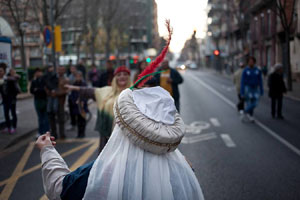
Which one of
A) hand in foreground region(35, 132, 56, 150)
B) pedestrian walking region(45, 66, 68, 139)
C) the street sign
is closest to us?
hand in foreground region(35, 132, 56, 150)

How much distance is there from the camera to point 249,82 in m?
11.0

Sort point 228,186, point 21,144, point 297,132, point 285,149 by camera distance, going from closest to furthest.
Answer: point 228,186
point 285,149
point 21,144
point 297,132

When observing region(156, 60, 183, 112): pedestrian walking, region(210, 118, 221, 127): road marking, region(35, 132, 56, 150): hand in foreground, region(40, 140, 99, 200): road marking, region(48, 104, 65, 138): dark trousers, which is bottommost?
region(210, 118, 221, 127): road marking

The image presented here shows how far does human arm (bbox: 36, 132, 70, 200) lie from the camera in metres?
2.53

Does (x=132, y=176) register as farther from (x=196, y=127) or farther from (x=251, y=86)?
(x=251, y=86)

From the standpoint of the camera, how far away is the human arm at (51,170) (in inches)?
99.6

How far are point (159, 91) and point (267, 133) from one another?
7.16 meters

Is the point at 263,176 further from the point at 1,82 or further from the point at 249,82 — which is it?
the point at 1,82

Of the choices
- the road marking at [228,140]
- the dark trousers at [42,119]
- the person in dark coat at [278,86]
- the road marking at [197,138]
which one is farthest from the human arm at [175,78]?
the person in dark coat at [278,86]

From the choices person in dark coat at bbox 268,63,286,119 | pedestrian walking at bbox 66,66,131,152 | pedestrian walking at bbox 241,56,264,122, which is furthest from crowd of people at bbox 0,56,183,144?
person in dark coat at bbox 268,63,286,119

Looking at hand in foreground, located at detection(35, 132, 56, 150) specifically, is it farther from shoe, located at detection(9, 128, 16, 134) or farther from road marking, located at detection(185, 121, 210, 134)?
shoe, located at detection(9, 128, 16, 134)

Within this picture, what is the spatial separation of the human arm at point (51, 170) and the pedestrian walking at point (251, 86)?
29.3ft

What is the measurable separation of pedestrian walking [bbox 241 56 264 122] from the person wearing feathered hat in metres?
8.78

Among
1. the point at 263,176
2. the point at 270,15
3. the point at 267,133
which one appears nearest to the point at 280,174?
the point at 263,176
